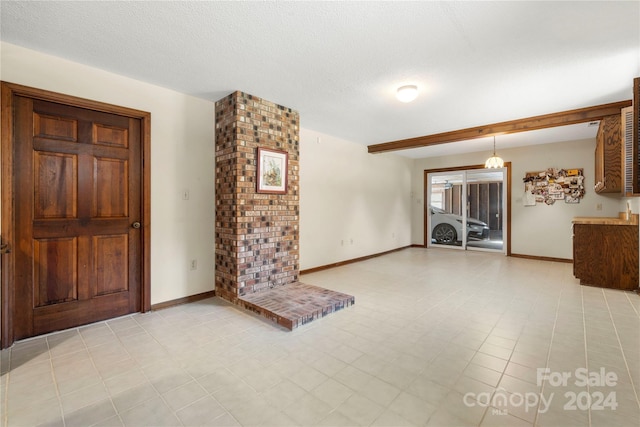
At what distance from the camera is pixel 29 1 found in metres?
1.84

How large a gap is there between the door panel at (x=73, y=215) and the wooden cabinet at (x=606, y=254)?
5.91 metres

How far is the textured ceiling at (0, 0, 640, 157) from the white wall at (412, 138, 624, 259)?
8.76 feet

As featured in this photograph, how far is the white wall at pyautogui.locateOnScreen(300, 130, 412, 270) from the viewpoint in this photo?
15.9 feet

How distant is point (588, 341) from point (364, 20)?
126 inches

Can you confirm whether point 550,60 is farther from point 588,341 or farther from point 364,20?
point 588,341


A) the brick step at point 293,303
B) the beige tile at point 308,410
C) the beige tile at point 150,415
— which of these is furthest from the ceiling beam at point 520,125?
the beige tile at point 150,415

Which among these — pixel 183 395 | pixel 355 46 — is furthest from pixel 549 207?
pixel 183 395

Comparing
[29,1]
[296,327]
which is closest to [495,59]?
[296,327]

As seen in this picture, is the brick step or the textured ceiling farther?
the brick step

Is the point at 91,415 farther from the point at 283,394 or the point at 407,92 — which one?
the point at 407,92

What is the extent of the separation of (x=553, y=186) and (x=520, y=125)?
2.48 metres

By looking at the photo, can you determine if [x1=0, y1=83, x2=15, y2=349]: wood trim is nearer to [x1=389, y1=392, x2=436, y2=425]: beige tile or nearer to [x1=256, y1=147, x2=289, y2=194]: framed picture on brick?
[x1=256, y1=147, x2=289, y2=194]: framed picture on brick

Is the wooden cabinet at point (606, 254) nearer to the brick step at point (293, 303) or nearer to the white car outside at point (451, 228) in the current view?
the white car outside at point (451, 228)

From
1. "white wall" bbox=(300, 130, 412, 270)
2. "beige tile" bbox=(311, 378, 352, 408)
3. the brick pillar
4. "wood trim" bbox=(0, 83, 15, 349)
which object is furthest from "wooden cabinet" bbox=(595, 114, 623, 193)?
"wood trim" bbox=(0, 83, 15, 349)
